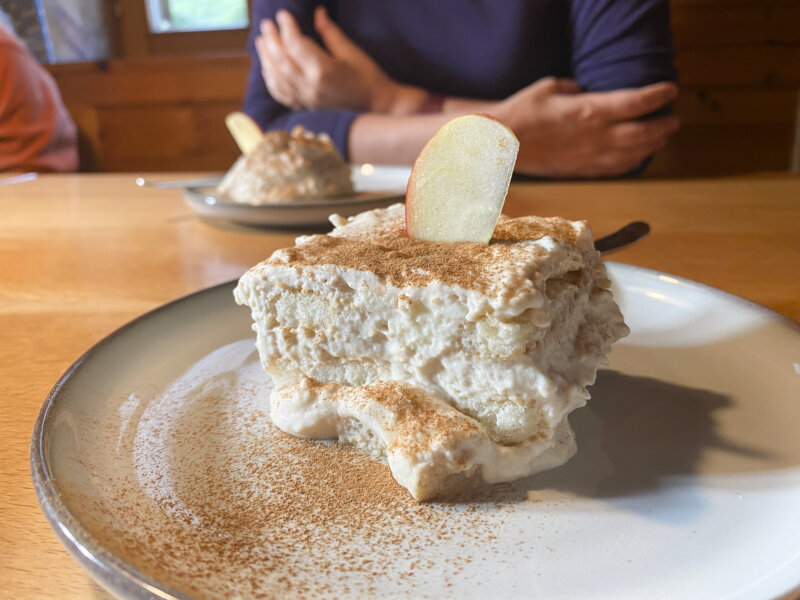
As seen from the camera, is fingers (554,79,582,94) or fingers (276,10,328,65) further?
fingers (276,10,328,65)

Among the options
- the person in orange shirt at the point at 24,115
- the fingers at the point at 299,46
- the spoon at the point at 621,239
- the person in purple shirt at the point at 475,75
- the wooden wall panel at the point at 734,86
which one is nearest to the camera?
the spoon at the point at 621,239

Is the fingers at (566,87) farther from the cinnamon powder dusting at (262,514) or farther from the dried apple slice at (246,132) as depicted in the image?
A: the cinnamon powder dusting at (262,514)

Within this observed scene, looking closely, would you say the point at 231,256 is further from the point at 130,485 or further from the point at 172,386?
the point at 130,485

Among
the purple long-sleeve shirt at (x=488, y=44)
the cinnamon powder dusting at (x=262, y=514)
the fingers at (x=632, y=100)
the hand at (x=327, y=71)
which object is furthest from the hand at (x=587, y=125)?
the cinnamon powder dusting at (x=262, y=514)

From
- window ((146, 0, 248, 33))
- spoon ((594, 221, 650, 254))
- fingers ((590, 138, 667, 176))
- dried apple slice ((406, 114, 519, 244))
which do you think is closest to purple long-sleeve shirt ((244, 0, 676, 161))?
fingers ((590, 138, 667, 176))

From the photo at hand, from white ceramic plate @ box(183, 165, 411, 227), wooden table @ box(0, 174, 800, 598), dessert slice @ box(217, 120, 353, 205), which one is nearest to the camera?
wooden table @ box(0, 174, 800, 598)

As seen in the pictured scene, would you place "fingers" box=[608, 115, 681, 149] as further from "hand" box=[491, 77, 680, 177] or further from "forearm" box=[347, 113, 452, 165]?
"forearm" box=[347, 113, 452, 165]

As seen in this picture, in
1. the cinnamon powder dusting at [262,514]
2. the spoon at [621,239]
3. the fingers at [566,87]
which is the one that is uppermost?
the fingers at [566,87]

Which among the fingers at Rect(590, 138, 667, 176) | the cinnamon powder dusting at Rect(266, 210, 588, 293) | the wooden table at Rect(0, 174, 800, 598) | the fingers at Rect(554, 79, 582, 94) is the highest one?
the cinnamon powder dusting at Rect(266, 210, 588, 293)

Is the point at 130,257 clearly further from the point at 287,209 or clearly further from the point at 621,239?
the point at 621,239

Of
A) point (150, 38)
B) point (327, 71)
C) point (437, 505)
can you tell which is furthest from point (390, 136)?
point (150, 38)
